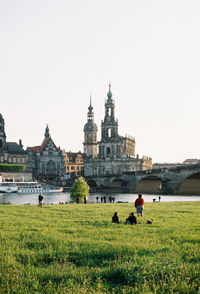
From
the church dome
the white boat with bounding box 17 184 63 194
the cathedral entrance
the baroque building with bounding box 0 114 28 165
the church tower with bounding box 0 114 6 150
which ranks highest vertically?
the church dome

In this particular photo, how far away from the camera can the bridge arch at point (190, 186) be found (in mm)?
84500

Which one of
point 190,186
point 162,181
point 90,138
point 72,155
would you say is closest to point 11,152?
point 72,155

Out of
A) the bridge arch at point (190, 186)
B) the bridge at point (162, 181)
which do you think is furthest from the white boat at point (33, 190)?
the bridge arch at point (190, 186)

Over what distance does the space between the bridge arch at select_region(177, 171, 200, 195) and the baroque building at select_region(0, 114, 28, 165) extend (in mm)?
75005

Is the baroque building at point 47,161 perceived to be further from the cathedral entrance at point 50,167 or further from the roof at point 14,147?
the roof at point 14,147

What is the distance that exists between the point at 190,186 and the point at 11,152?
270 ft

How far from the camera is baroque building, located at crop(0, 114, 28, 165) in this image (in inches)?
5379

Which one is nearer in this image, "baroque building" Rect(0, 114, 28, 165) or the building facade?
"baroque building" Rect(0, 114, 28, 165)

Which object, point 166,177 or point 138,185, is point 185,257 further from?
point 138,185

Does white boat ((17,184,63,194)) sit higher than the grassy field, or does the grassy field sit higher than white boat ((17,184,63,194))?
the grassy field

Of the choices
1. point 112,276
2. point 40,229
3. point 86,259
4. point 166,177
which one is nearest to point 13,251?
point 86,259

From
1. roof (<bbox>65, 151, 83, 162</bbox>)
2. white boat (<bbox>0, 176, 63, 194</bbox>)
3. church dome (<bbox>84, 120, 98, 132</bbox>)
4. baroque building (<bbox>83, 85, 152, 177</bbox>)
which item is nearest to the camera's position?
white boat (<bbox>0, 176, 63, 194</bbox>)

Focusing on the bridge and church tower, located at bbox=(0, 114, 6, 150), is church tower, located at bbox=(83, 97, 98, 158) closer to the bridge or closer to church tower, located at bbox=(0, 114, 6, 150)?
the bridge

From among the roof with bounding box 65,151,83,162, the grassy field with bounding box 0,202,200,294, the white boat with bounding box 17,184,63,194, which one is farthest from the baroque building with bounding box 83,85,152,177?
the grassy field with bounding box 0,202,200,294
